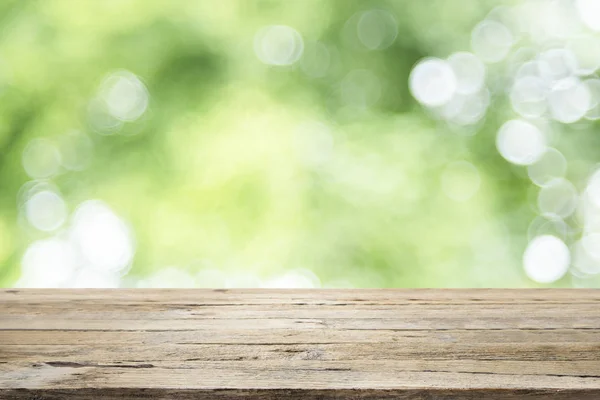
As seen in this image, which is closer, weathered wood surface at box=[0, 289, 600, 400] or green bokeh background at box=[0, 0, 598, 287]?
weathered wood surface at box=[0, 289, 600, 400]

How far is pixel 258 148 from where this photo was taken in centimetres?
321

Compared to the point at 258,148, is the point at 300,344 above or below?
below

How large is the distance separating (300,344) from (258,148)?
239cm

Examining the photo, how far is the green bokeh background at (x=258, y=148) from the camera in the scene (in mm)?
3207

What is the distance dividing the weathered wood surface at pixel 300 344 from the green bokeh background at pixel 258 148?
2.01 m

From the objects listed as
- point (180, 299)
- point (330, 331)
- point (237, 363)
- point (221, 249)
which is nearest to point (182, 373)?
point (237, 363)

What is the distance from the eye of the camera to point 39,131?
11.1ft

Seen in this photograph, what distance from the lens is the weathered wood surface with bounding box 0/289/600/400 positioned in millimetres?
710

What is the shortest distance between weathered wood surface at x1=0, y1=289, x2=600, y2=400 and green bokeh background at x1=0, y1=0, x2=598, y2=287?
2.01 metres

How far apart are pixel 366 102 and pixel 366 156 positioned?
312mm

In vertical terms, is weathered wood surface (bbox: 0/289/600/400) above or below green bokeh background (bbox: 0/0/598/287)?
below

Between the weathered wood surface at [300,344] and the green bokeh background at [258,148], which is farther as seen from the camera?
the green bokeh background at [258,148]

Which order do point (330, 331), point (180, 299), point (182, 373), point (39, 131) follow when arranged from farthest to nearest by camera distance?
point (39, 131) < point (180, 299) < point (330, 331) < point (182, 373)

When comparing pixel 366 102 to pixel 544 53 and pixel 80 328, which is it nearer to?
pixel 544 53
